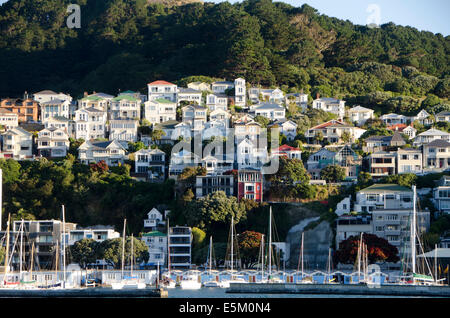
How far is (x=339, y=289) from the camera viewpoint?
2985 inches

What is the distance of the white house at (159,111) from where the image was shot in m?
120

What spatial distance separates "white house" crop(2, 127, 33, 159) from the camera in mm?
111781

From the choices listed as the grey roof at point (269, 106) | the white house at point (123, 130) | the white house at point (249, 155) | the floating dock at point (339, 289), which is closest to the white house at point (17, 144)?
the white house at point (123, 130)

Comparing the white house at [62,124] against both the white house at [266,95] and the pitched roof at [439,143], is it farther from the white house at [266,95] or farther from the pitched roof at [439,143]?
the pitched roof at [439,143]

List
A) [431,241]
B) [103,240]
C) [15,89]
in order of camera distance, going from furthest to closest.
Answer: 1. [15,89]
2. [103,240]
3. [431,241]

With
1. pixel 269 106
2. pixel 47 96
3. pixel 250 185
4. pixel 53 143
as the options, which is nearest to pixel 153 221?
pixel 250 185

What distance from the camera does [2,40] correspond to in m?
157

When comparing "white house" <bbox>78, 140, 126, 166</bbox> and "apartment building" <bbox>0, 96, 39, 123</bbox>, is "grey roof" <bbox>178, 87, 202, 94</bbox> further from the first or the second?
"apartment building" <bbox>0, 96, 39, 123</bbox>

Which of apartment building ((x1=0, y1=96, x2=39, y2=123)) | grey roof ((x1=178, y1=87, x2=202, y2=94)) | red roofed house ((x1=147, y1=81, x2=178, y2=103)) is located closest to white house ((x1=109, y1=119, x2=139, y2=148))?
red roofed house ((x1=147, y1=81, x2=178, y2=103))

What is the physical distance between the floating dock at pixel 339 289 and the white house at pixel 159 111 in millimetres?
44433

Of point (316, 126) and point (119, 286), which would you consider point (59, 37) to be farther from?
point (119, 286)

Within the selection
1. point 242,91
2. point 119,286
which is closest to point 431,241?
point 119,286
